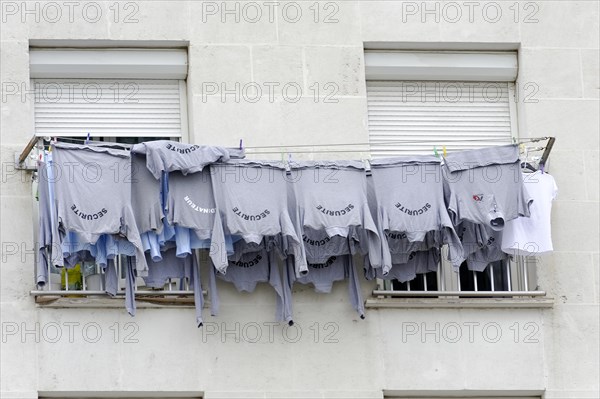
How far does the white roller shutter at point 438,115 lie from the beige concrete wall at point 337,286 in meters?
0.29

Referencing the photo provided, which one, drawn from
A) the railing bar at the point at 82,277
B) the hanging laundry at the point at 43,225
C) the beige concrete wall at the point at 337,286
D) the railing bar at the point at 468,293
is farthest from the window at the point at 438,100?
the hanging laundry at the point at 43,225

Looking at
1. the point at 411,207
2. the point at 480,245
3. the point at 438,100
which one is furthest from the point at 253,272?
the point at 438,100

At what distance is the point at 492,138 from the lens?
2022cm

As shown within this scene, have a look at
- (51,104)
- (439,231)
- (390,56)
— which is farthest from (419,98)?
(51,104)

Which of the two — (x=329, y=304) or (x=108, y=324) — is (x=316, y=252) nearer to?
(x=329, y=304)

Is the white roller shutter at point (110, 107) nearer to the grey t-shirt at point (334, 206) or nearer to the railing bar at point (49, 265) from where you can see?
the railing bar at point (49, 265)

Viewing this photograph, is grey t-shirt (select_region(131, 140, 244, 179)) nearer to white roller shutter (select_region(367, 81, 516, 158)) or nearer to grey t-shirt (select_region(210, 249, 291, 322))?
grey t-shirt (select_region(210, 249, 291, 322))

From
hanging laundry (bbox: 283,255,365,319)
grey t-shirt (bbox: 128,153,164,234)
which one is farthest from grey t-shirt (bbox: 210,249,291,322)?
grey t-shirt (bbox: 128,153,164,234)

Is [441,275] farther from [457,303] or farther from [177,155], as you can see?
[177,155]

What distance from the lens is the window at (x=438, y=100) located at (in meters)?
20.1

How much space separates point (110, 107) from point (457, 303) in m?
3.92

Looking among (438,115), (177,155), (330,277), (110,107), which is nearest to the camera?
(177,155)

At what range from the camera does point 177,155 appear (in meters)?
18.6

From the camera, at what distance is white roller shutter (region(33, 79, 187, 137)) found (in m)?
19.7
